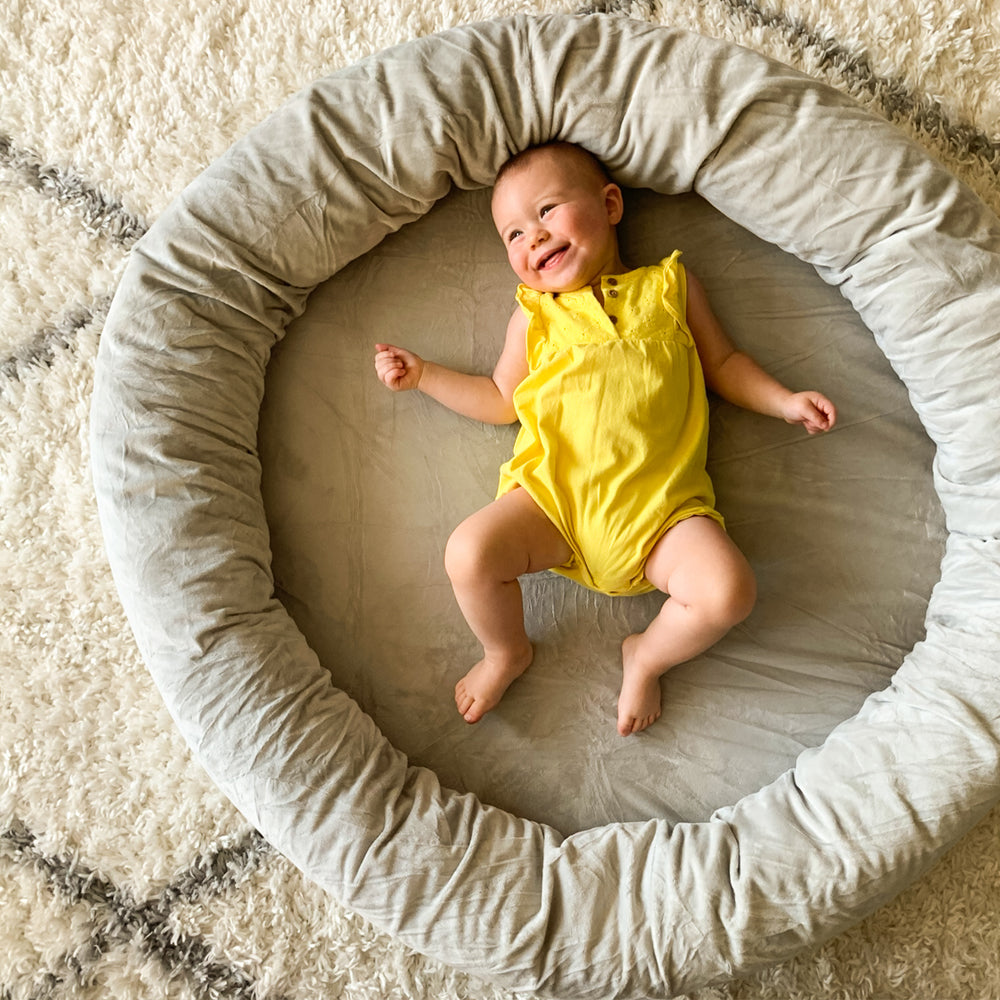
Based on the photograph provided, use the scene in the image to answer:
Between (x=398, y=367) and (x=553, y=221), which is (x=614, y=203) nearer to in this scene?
(x=553, y=221)

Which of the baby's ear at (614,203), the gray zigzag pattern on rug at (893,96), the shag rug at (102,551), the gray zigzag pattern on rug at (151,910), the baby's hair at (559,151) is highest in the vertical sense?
the gray zigzag pattern on rug at (893,96)

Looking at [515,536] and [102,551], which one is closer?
[515,536]

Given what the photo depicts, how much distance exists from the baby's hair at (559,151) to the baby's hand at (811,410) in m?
0.36

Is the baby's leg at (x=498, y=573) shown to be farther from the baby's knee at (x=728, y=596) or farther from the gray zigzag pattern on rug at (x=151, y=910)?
the gray zigzag pattern on rug at (x=151, y=910)

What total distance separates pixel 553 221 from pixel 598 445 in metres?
0.27

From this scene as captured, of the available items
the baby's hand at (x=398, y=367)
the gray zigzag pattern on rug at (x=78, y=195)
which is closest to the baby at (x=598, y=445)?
the baby's hand at (x=398, y=367)

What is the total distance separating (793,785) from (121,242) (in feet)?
3.75

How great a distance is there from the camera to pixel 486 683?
111 centimetres

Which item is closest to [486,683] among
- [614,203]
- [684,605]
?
[684,605]

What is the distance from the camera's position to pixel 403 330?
120 cm

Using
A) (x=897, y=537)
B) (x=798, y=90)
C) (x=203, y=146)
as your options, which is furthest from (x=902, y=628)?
(x=203, y=146)

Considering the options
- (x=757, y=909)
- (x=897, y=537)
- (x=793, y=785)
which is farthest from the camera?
(x=897, y=537)

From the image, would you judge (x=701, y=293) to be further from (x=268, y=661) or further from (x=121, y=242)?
(x=121, y=242)

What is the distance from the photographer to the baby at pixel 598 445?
1.05 m
